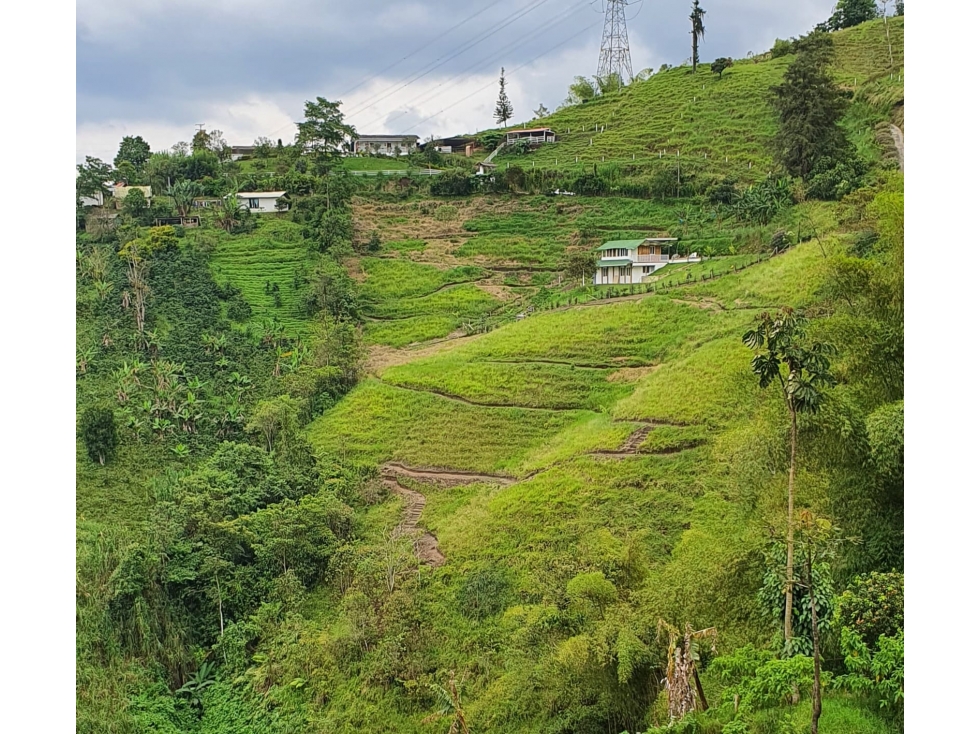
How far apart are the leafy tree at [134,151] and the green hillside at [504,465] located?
19.7ft

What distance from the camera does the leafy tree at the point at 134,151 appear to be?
26797mm

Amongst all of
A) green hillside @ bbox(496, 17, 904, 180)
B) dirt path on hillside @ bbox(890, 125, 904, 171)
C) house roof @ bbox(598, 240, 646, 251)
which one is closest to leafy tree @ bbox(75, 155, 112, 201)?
green hillside @ bbox(496, 17, 904, 180)

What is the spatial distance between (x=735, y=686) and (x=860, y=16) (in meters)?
27.8

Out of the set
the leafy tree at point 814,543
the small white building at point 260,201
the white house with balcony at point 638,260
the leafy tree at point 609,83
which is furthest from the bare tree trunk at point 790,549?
the small white building at point 260,201

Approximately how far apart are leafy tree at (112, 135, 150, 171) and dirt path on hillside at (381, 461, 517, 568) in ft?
60.9

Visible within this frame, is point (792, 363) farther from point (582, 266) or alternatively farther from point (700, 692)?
point (582, 266)

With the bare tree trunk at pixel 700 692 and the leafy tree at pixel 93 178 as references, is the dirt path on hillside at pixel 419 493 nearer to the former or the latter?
the bare tree trunk at pixel 700 692

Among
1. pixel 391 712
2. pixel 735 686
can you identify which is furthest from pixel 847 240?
pixel 391 712

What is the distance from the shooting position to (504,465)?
12.9m

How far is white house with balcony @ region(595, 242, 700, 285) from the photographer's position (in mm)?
16875

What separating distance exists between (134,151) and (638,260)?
60.7ft

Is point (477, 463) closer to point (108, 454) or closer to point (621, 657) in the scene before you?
point (621, 657)

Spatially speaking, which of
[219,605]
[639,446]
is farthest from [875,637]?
[219,605]

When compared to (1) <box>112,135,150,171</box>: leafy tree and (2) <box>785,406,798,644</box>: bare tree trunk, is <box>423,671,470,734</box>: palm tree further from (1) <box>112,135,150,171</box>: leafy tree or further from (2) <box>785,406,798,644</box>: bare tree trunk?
(1) <box>112,135,150,171</box>: leafy tree
